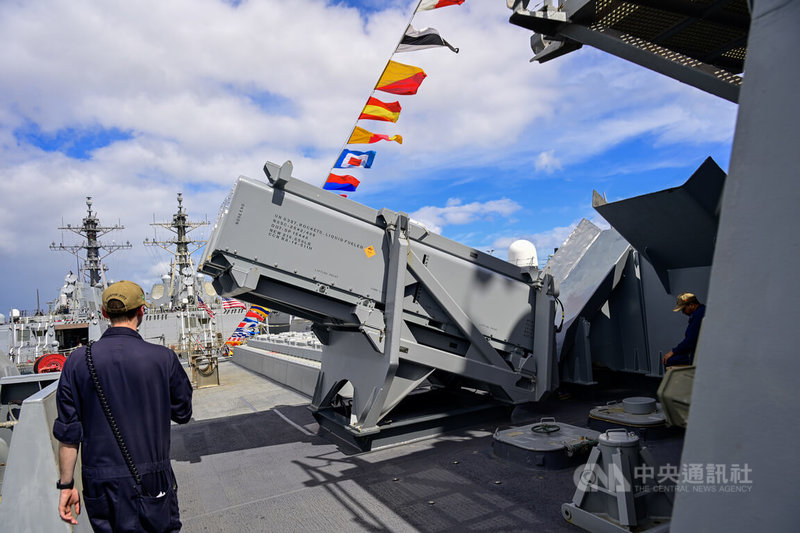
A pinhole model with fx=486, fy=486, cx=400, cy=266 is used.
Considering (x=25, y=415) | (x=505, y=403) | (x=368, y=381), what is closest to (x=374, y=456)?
(x=368, y=381)

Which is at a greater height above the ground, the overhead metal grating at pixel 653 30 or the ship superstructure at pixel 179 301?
the overhead metal grating at pixel 653 30

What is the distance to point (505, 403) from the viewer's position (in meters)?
6.77

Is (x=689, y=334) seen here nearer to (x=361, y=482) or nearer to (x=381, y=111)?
(x=361, y=482)

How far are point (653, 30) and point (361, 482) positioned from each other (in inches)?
193

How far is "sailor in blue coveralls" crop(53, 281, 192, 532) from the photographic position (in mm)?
2242

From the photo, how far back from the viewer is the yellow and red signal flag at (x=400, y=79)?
6.57 metres

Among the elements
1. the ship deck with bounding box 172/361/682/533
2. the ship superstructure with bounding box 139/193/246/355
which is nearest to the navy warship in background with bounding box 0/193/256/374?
the ship superstructure with bounding box 139/193/246/355

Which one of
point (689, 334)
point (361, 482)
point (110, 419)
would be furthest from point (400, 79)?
point (110, 419)

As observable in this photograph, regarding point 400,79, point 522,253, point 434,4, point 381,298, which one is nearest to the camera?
point 381,298

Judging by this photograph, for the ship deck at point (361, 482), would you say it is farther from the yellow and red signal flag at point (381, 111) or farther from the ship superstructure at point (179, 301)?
the ship superstructure at point (179, 301)

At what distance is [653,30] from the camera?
4.21m

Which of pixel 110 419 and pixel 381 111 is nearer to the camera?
pixel 110 419

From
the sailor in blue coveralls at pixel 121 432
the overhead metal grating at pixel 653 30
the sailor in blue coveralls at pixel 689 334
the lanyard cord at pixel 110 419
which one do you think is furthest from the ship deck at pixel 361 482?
the overhead metal grating at pixel 653 30

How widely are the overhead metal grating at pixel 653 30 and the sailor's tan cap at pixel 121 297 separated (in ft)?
11.8
